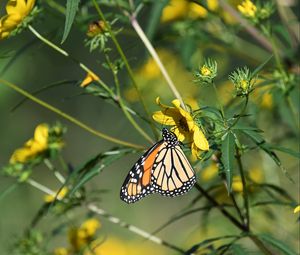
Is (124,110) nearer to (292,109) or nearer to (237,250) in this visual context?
(237,250)

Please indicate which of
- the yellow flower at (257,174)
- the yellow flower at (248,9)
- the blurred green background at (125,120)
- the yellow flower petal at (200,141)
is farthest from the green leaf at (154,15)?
the yellow flower at (257,174)

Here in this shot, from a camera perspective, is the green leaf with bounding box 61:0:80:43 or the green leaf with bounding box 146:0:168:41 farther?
the green leaf with bounding box 146:0:168:41

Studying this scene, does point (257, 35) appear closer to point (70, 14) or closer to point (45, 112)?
point (70, 14)

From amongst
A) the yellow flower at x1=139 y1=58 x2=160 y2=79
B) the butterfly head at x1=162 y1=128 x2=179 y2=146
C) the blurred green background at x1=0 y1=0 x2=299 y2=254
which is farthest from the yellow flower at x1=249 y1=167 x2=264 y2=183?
the butterfly head at x1=162 y1=128 x2=179 y2=146

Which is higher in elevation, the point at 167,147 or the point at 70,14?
the point at 70,14

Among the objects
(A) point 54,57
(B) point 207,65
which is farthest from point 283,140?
(A) point 54,57

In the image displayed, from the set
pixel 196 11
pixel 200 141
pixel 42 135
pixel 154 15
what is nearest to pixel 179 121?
pixel 200 141

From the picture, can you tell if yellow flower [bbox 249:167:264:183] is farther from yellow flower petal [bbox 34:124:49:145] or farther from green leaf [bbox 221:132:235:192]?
green leaf [bbox 221:132:235:192]
